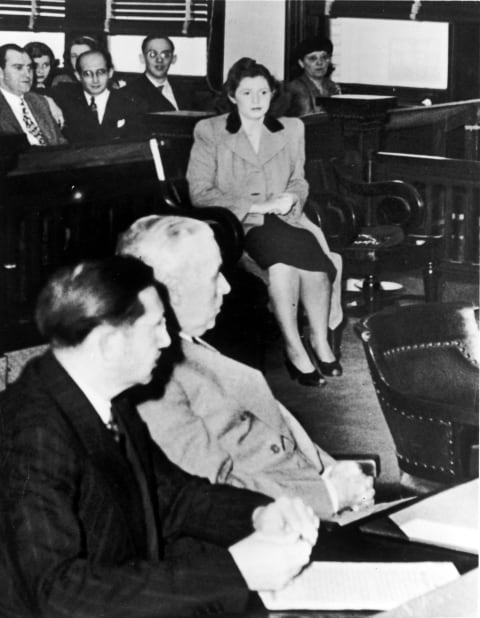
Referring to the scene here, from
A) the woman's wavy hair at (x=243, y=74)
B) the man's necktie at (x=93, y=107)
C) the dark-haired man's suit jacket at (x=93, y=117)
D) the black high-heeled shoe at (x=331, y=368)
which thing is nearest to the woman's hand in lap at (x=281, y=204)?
the woman's wavy hair at (x=243, y=74)

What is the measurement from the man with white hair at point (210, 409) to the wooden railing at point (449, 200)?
2.72 meters

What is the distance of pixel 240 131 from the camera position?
4414 mm

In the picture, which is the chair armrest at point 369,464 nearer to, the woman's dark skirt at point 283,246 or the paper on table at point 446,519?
the paper on table at point 446,519

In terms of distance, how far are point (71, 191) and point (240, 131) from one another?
0.88 m

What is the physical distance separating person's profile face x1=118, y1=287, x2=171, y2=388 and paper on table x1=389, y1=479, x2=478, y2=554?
474mm

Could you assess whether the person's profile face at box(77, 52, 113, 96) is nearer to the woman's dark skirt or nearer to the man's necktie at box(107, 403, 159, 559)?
the woman's dark skirt

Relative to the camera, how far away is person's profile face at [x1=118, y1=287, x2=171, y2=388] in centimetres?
167

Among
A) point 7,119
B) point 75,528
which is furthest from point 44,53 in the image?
point 75,528

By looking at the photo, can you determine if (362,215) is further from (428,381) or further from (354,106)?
(428,381)

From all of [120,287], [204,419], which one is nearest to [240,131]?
[204,419]

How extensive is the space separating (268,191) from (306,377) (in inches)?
31.0

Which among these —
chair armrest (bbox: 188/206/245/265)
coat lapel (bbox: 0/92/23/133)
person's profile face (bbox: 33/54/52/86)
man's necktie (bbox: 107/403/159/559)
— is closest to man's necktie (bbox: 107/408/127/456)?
man's necktie (bbox: 107/403/159/559)

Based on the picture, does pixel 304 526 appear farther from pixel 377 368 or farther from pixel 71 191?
pixel 71 191

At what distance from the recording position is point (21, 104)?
4410 millimetres
